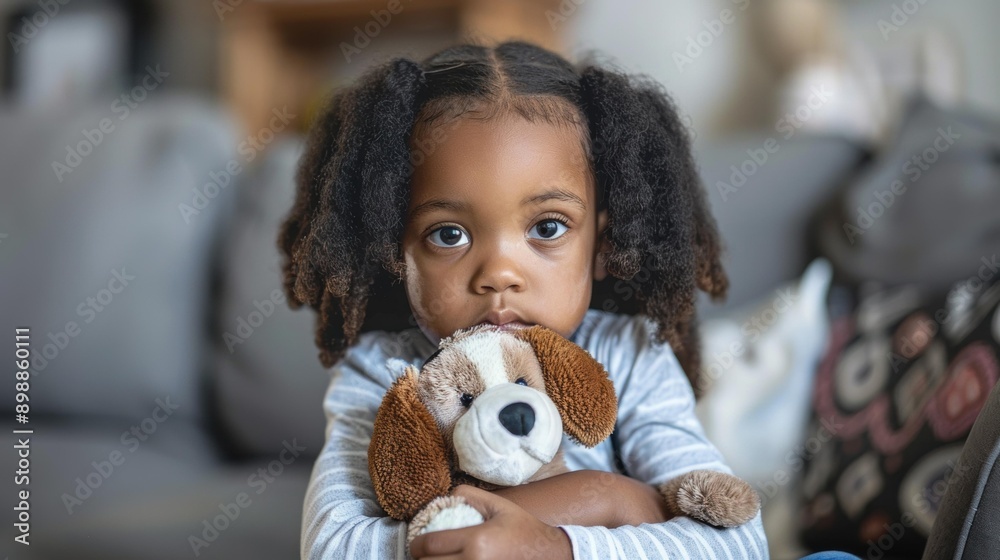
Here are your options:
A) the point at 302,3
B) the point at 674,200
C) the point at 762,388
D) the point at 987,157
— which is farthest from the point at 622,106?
the point at 302,3

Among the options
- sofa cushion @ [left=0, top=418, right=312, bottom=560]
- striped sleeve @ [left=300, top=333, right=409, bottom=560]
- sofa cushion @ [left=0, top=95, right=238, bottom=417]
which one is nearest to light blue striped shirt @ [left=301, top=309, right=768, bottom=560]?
striped sleeve @ [left=300, top=333, right=409, bottom=560]

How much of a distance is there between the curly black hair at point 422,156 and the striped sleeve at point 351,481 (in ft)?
0.11

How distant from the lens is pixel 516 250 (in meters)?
0.54

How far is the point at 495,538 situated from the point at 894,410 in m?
0.64

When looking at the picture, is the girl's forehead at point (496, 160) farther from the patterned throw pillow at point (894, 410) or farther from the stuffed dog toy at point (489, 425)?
the patterned throw pillow at point (894, 410)

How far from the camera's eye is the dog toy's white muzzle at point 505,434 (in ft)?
1.51

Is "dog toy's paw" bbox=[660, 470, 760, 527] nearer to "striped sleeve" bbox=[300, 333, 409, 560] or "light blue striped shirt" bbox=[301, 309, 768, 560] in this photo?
"light blue striped shirt" bbox=[301, 309, 768, 560]

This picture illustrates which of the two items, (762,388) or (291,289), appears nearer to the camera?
(291,289)

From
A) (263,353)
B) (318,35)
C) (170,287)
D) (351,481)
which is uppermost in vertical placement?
(318,35)

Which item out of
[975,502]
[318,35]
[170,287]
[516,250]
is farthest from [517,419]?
[318,35]

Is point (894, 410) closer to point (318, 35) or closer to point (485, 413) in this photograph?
point (485, 413)

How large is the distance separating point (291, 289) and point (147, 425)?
28.6 inches

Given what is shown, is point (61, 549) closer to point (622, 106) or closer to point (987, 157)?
point (622, 106)

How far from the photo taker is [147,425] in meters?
1.22
